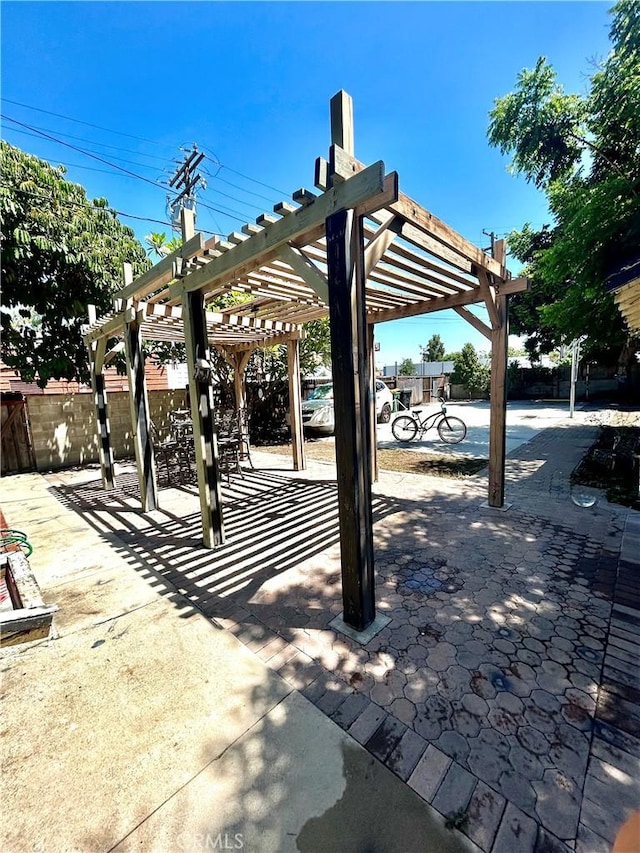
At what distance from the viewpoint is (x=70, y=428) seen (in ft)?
25.1

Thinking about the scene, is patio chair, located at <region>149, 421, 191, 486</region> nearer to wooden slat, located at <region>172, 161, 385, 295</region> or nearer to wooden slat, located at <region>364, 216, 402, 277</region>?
wooden slat, located at <region>172, 161, 385, 295</region>

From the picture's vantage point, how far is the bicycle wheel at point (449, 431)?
28.1 ft

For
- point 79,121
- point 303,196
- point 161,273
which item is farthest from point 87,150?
point 303,196

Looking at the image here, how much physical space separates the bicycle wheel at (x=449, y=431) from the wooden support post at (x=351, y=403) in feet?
23.2

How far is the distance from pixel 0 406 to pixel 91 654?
758 centimetres

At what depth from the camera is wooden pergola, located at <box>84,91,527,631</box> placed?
190cm

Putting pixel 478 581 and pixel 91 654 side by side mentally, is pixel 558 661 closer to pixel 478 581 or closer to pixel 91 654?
pixel 478 581

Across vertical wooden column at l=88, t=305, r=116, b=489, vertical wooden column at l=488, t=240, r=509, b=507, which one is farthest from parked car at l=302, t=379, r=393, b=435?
vertical wooden column at l=488, t=240, r=509, b=507

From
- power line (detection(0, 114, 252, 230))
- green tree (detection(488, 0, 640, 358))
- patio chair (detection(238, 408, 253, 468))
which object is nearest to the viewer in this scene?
green tree (detection(488, 0, 640, 358))

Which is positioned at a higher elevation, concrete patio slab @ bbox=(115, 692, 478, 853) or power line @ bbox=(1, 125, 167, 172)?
power line @ bbox=(1, 125, 167, 172)

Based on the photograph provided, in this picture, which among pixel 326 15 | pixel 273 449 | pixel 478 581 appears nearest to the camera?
Result: pixel 478 581

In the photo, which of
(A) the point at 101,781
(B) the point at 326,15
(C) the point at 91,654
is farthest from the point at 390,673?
(B) the point at 326,15

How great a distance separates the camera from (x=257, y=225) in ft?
7.99

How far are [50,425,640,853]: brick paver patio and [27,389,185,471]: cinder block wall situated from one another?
14.5ft
